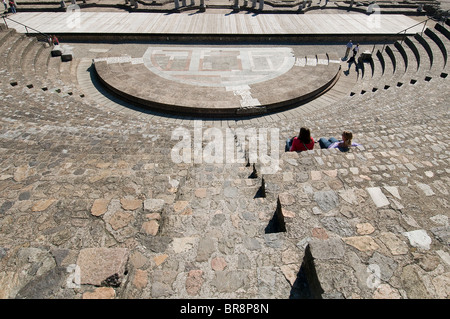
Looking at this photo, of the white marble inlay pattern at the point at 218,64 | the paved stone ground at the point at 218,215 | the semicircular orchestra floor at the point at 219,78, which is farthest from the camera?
the white marble inlay pattern at the point at 218,64

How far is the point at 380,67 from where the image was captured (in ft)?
49.0

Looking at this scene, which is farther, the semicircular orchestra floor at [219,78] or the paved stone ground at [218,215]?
the semicircular orchestra floor at [219,78]

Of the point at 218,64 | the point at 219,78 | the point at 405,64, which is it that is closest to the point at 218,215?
the point at 219,78

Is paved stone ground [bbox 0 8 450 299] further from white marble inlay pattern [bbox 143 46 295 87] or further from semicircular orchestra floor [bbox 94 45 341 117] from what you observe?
white marble inlay pattern [bbox 143 46 295 87]

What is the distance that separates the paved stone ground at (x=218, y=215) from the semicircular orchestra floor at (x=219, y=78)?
339cm

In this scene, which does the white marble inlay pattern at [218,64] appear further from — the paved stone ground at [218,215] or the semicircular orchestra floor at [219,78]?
the paved stone ground at [218,215]

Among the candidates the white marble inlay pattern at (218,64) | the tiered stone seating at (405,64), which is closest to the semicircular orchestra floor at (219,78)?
the white marble inlay pattern at (218,64)

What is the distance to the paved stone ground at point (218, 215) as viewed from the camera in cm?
320

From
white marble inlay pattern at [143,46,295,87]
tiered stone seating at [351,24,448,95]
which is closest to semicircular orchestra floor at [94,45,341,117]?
white marble inlay pattern at [143,46,295,87]

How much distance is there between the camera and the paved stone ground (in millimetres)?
3201

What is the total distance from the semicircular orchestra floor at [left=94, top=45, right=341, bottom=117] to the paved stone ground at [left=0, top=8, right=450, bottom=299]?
3.39 m

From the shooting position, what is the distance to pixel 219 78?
45.4 ft
